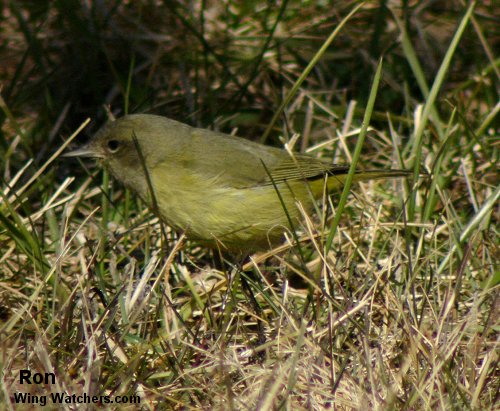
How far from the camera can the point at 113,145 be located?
416cm

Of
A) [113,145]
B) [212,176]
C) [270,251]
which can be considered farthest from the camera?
[113,145]

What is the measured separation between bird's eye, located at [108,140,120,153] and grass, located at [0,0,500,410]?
0.22 meters

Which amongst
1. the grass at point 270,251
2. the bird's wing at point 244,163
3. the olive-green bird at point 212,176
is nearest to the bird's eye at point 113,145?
the olive-green bird at point 212,176

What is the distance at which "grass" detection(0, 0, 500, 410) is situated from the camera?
2.76m

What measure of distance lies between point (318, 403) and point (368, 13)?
382 cm

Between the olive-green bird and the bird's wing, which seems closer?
the olive-green bird

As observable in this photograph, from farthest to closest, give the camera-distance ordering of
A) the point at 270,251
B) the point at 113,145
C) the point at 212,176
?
the point at 113,145 → the point at 212,176 → the point at 270,251

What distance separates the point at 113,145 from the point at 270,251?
1.19 metres

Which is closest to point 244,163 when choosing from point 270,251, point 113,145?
point 113,145

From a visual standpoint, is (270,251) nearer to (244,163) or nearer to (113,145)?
(244,163)

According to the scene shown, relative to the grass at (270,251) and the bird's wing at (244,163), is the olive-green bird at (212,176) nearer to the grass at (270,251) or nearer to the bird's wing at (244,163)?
the bird's wing at (244,163)

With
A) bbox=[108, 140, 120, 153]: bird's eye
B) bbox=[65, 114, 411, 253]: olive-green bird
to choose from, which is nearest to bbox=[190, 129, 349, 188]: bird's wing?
bbox=[65, 114, 411, 253]: olive-green bird

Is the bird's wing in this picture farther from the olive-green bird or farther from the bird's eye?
the bird's eye

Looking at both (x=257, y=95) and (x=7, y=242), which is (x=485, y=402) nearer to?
(x=7, y=242)
